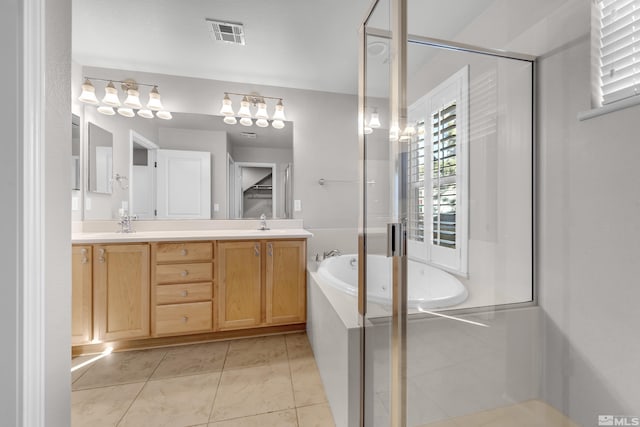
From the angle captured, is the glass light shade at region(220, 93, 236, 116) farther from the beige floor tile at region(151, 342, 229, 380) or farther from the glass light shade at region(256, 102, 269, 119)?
the beige floor tile at region(151, 342, 229, 380)

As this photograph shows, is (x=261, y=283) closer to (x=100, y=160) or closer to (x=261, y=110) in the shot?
(x=261, y=110)

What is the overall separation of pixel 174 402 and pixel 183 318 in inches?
26.3

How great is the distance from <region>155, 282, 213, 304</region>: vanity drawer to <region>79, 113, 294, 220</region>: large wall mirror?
73 cm

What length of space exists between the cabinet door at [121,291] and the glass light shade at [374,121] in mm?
1892

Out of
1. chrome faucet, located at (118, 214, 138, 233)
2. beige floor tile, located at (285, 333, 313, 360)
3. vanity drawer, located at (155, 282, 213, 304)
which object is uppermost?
chrome faucet, located at (118, 214, 138, 233)

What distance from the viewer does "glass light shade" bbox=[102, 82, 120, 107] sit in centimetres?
228

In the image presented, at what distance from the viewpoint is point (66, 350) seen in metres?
0.79

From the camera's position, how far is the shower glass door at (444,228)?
1.00 meters

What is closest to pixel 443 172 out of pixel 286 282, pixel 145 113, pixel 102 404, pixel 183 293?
pixel 286 282

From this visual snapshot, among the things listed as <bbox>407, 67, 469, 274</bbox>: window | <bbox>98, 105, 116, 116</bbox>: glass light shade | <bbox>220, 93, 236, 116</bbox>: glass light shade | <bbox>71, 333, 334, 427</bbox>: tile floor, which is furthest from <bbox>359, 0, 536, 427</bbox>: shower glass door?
<bbox>98, 105, 116, 116</bbox>: glass light shade

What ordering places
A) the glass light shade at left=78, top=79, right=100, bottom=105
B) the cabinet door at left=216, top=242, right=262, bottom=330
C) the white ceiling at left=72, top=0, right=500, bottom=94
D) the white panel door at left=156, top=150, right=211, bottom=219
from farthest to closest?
1. the white panel door at left=156, top=150, right=211, bottom=219
2. the glass light shade at left=78, top=79, right=100, bottom=105
3. the cabinet door at left=216, top=242, right=262, bottom=330
4. the white ceiling at left=72, top=0, right=500, bottom=94
